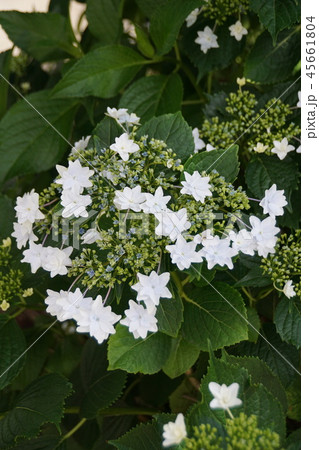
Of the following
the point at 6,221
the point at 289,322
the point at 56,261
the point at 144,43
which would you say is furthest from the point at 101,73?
the point at 289,322

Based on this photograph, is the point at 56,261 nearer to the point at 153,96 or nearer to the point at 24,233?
the point at 24,233

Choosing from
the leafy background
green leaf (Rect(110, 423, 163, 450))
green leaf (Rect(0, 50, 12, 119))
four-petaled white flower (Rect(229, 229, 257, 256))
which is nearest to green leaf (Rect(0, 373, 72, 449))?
the leafy background

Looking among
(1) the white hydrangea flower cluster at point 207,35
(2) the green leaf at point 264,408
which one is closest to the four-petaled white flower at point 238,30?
(1) the white hydrangea flower cluster at point 207,35

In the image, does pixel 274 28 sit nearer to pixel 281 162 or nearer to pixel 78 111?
pixel 281 162

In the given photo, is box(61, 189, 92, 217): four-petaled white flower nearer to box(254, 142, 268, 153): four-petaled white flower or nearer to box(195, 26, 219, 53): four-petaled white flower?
box(254, 142, 268, 153): four-petaled white flower

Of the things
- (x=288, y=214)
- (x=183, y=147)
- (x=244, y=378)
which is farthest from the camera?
(x=288, y=214)

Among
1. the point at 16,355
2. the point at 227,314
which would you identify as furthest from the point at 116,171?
the point at 16,355
